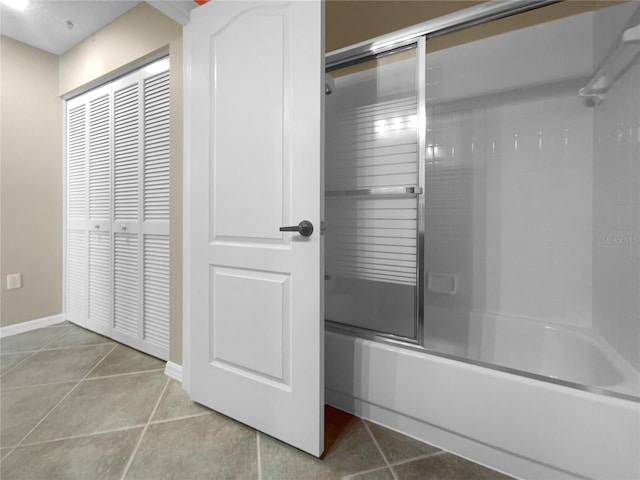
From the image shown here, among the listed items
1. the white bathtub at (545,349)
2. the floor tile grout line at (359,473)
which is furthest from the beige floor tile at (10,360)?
the white bathtub at (545,349)

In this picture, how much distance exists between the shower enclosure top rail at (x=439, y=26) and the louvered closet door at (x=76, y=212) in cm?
241

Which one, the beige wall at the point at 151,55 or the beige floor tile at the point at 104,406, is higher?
the beige wall at the point at 151,55

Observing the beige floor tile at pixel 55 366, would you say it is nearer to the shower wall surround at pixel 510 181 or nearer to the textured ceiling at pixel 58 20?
the shower wall surround at pixel 510 181

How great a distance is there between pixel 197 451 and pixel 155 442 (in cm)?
22

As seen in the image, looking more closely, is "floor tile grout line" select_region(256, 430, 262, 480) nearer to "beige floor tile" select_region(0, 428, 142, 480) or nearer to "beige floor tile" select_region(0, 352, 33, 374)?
"beige floor tile" select_region(0, 428, 142, 480)

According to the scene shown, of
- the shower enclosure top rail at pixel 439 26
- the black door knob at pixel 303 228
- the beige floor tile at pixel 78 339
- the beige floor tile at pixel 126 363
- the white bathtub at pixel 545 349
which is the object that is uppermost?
the shower enclosure top rail at pixel 439 26

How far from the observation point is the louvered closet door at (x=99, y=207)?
234 centimetres

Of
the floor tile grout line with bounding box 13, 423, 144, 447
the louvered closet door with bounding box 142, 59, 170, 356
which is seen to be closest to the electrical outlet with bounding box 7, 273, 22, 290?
the louvered closet door with bounding box 142, 59, 170, 356

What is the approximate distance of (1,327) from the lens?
2.38 metres

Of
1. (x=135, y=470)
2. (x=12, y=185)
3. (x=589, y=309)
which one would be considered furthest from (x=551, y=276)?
(x=12, y=185)

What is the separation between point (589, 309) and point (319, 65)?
1.96 m

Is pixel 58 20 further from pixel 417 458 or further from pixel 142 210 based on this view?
pixel 417 458

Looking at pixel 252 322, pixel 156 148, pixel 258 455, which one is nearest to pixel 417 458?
pixel 258 455

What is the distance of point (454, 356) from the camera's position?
47.9 inches
